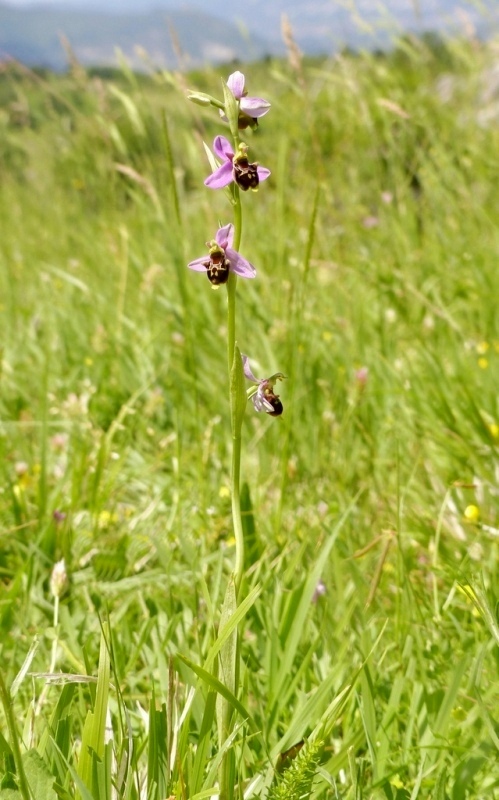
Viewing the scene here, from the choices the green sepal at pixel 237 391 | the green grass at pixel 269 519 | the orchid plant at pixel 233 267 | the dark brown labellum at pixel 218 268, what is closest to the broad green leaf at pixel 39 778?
the green grass at pixel 269 519

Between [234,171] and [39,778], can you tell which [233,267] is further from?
[39,778]

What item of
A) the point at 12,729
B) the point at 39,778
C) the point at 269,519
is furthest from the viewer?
the point at 269,519

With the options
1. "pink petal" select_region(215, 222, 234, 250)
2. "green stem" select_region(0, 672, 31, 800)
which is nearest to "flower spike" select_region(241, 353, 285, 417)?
"pink petal" select_region(215, 222, 234, 250)

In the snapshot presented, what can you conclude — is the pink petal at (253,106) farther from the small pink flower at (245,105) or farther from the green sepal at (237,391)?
the green sepal at (237,391)

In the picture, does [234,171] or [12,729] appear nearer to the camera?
[12,729]

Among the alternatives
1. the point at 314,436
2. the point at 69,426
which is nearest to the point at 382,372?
the point at 314,436

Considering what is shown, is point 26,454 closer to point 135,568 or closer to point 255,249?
point 135,568

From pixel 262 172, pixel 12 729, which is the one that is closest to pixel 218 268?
pixel 262 172
